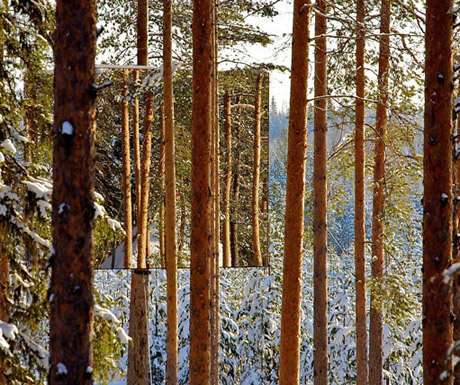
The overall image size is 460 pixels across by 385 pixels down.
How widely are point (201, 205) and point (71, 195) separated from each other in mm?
3308

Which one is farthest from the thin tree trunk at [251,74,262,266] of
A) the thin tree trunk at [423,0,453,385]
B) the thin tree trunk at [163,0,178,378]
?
the thin tree trunk at [423,0,453,385]

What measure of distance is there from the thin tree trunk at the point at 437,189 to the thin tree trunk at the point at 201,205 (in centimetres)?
306

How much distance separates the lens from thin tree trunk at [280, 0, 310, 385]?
25.8 ft

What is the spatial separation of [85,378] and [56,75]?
201 cm

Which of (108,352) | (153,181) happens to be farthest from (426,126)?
(153,181)

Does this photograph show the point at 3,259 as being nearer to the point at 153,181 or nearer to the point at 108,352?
the point at 108,352

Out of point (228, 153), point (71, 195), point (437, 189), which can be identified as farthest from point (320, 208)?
point (71, 195)

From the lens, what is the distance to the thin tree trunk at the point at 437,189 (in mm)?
5176

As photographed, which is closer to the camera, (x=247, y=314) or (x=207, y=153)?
(x=207, y=153)

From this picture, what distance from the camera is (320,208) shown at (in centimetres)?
1098

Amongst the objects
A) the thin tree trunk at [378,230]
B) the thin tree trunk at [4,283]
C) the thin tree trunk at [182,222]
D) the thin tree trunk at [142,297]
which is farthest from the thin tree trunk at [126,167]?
the thin tree trunk at [4,283]

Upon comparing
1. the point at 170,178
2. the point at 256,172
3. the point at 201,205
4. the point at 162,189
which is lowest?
the point at 201,205

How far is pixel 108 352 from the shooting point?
5.64m

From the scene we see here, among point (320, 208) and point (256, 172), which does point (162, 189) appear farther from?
point (320, 208)
